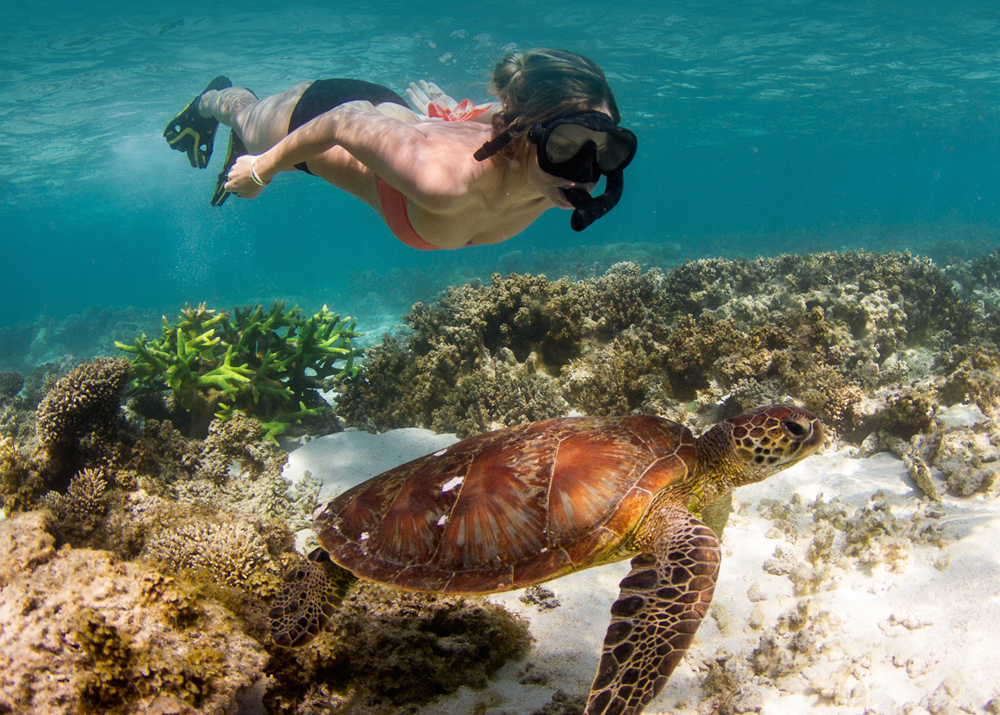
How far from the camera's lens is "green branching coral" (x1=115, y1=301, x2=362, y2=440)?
4895 millimetres

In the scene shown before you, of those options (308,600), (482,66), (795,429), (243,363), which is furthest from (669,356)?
(482,66)

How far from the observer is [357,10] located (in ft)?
50.1

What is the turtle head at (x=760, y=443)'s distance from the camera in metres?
2.35

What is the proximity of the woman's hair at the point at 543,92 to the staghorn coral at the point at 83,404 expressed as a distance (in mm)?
4279

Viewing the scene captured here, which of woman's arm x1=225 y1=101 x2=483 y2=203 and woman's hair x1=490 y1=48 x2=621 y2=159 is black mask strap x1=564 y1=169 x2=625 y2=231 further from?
woman's arm x1=225 y1=101 x2=483 y2=203

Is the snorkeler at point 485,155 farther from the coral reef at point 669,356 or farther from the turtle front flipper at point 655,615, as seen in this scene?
the coral reef at point 669,356

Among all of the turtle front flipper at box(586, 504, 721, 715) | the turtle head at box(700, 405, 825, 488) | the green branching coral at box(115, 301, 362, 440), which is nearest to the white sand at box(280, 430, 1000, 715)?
the turtle front flipper at box(586, 504, 721, 715)

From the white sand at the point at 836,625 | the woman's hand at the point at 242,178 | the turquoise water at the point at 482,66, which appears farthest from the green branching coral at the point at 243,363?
the turquoise water at the point at 482,66

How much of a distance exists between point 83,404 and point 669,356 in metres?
5.65

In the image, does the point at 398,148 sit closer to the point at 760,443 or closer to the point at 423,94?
the point at 760,443

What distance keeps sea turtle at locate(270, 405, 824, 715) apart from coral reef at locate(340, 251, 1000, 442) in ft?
6.08

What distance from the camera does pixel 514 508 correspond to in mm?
2352

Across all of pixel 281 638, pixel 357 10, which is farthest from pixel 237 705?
pixel 357 10

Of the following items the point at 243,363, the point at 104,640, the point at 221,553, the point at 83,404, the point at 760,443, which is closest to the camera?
the point at 104,640
